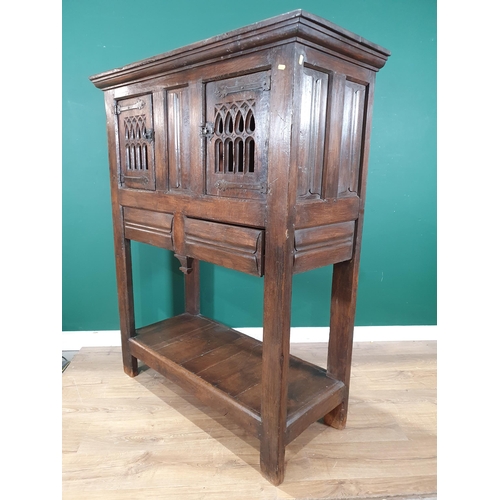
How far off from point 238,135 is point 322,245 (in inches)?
19.1

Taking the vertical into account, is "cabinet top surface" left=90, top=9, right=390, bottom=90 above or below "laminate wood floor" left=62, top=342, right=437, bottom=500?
above

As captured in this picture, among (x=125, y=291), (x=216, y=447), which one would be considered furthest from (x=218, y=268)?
(x=216, y=447)

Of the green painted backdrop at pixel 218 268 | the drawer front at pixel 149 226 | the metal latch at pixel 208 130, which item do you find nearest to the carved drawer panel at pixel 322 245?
the metal latch at pixel 208 130

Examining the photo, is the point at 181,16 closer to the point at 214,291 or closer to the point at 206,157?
the point at 206,157

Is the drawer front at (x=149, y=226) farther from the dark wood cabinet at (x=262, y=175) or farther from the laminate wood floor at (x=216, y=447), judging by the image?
the laminate wood floor at (x=216, y=447)

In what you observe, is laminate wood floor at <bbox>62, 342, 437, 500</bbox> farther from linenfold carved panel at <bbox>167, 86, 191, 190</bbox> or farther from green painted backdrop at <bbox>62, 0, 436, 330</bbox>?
linenfold carved panel at <bbox>167, 86, 191, 190</bbox>

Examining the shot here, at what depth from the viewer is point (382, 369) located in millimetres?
2170

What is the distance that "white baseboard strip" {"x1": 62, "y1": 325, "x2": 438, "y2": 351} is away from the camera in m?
2.38

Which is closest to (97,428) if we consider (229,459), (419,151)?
(229,459)

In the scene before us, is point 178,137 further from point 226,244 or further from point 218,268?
point 218,268

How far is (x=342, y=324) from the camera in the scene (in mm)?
1562

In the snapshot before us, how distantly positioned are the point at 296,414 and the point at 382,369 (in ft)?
3.31

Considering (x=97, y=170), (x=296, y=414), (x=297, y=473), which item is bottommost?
(x=297, y=473)

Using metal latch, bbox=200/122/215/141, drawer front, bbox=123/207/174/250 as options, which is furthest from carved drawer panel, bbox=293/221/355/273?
drawer front, bbox=123/207/174/250
